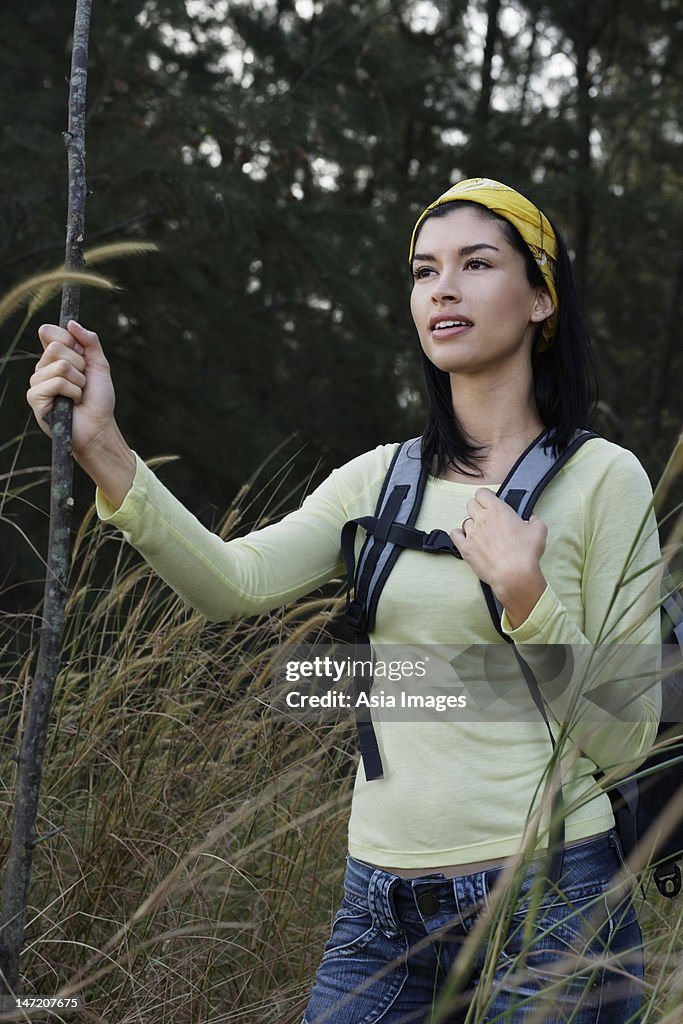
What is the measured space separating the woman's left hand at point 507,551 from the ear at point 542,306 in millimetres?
427

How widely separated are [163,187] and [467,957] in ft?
13.5

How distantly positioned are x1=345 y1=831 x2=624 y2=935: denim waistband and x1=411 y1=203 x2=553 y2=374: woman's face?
2.24 feet

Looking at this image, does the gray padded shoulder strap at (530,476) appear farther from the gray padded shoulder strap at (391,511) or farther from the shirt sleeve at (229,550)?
the shirt sleeve at (229,550)

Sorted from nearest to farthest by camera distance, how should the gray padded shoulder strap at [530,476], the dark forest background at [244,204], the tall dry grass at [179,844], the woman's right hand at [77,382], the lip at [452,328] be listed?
the woman's right hand at [77,382] → the gray padded shoulder strap at [530,476] → the lip at [452,328] → the tall dry grass at [179,844] → the dark forest background at [244,204]

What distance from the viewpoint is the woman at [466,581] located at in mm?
1398

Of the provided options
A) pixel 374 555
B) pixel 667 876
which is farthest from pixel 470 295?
pixel 667 876

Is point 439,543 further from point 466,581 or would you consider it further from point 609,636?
point 609,636

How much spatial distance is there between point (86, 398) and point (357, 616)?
0.46 m

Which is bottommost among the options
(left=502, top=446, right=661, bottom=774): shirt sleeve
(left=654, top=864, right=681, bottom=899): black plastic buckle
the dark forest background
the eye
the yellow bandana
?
(left=654, top=864, right=681, bottom=899): black plastic buckle

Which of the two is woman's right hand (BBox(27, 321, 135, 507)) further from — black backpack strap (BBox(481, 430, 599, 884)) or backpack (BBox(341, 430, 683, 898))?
black backpack strap (BBox(481, 430, 599, 884))

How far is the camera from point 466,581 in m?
1.54

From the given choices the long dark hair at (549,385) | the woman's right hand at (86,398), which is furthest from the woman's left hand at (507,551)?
the woman's right hand at (86,398)

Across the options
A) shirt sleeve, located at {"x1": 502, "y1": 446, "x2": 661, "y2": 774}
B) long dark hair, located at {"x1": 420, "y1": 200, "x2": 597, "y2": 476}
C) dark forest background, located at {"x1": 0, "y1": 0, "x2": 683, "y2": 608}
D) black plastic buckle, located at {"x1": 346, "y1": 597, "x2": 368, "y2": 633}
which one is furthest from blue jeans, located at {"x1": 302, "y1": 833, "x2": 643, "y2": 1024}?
dark forest background, located at {"x1": 0, "y1": 0, "x2": 683, "y2": 608}

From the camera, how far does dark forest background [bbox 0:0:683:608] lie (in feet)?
15.2
